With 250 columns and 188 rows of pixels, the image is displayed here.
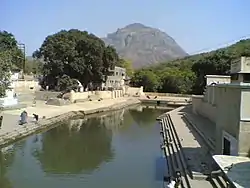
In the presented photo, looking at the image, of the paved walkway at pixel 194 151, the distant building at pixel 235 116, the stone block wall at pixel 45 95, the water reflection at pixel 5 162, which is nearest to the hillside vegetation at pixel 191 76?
the stone block wall at pixel 45 95

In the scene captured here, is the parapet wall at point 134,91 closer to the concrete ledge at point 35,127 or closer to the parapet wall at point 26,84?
the parapet wall at point 26,84

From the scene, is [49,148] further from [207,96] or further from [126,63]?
[126,63]

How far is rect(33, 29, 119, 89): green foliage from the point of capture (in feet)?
134

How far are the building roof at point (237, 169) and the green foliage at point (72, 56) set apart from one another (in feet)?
105

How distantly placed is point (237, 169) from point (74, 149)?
419 inches

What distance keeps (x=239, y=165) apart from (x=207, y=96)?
665 inches

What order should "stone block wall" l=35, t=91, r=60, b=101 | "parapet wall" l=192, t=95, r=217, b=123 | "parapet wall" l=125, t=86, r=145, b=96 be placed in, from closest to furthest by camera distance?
"parapet wall" l=192, t=95, r=217, b=123
"stone block wall" l=35, t=91, r=60, b=101
"parapet wall" l=125, t=86, r=145, b=96

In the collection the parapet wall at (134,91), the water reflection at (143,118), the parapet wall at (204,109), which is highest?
the parapet wall at (134,91)

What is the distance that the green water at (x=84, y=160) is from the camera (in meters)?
12.7

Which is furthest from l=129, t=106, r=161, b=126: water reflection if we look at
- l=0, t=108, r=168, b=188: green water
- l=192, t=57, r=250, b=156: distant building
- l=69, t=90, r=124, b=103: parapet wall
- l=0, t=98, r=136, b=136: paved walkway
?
l=192, t=57, r=250, b=156: distant building

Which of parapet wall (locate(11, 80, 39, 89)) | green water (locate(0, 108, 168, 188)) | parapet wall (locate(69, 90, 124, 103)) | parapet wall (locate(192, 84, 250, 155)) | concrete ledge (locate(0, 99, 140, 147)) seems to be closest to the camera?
parapet wall (locate(192, 84, 250, 155))

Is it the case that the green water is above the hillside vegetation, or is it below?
below

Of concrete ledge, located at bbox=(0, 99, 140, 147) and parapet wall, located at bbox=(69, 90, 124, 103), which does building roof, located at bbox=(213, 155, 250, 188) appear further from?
parapet wall, located at bbox=(69, 90, 124, 103)

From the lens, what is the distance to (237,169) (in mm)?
9281
